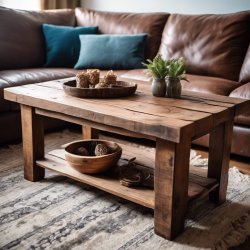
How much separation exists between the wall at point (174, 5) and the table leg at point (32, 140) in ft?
6.50

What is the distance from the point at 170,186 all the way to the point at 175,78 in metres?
0.53

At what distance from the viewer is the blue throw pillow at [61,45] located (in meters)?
2.81

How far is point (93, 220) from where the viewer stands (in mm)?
1337

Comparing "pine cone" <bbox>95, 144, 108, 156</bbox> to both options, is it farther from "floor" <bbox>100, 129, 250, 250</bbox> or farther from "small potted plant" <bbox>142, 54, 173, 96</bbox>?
"floor" <bbox>100, 129, 250, 250</bbox>

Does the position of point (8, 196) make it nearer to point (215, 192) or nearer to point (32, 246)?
point (32, 246)

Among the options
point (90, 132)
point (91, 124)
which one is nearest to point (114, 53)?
point (90, 132)

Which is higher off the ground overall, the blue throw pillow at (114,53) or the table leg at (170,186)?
the blue throw pillow at (114,53)

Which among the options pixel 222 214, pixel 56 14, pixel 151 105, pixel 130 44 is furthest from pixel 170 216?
pixel 56 14

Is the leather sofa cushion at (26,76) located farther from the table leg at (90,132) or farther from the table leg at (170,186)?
the table leg at (170,186)

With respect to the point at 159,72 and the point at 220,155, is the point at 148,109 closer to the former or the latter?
the point at 159,72

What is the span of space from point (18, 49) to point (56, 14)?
0.61m

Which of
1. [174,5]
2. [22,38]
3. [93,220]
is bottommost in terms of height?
[93,220]

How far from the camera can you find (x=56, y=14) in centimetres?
305

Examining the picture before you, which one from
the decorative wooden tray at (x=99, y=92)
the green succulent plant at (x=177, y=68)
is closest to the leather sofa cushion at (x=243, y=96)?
the green succulent plant at (x=177, y=68)
